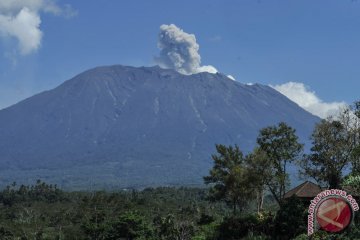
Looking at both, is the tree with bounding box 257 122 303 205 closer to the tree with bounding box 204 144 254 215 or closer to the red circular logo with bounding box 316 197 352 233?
the tree with bounding box 204 144 254 215

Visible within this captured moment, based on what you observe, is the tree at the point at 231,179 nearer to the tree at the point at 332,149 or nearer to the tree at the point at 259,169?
the tree at the point at 259,169

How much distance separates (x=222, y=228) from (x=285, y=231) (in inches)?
441

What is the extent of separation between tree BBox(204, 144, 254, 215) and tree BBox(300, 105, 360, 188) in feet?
33.2

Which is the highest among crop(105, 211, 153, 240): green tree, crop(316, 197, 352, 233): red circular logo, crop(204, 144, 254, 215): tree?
crop(204, 144, 254, 215): tree

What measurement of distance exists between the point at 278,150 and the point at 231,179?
23.8 ft

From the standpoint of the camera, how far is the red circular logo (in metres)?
25.5

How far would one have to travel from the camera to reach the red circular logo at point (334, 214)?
83.8ft

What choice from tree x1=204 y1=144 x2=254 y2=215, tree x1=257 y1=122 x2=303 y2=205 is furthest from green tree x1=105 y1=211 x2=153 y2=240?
tree x1=257 y1=122 x2=303 y2=205

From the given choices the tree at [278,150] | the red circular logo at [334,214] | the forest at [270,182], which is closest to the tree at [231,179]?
the forest at [270,182]

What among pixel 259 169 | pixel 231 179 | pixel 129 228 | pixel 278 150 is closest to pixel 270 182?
pixel 259 169

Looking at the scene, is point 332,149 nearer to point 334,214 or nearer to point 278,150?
point 278,150

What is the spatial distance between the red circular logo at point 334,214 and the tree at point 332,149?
80.4 ft

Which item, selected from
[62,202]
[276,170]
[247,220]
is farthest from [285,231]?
[62,202]

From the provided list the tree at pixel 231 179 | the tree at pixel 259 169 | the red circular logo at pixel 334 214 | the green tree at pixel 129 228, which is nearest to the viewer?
the red circular logo at pixel 334 214
